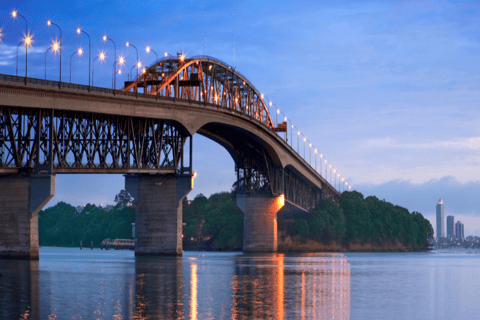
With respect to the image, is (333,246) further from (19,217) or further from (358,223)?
(19,217)

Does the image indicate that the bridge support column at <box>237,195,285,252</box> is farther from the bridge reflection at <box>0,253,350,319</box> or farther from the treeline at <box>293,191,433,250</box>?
the bridge reflection at <box>0,253,350,319</box>

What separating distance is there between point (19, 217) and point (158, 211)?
23362 millimetres

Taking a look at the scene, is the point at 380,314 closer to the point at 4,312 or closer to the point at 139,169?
the point at 4,312

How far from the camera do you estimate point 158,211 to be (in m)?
90.1

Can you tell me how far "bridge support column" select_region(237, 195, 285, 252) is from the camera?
140625 millimetres

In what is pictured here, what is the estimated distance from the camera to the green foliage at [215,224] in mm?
175375

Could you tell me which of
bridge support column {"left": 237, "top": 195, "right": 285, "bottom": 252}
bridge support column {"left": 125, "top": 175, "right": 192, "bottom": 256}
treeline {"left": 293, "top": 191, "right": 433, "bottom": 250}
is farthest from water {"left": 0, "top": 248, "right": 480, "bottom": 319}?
treeline {"left": 293, "top": 191, "right": 433, "bottom": 250}

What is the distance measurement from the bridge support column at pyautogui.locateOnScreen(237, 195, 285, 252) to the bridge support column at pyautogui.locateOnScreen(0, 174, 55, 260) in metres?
73.3

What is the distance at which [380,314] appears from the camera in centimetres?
2836

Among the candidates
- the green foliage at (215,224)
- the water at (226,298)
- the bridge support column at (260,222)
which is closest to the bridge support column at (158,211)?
the water at (226,298)

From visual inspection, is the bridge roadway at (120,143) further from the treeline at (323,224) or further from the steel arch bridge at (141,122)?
the treeline at (323,224)

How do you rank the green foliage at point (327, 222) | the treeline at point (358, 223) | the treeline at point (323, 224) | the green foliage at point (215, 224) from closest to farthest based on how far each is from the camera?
1. the green foliage at point (327, 222)
2. the treeline at point (358, 223)
3. the treeline at point (323, 224)
4. the green foliage at point (215, 224)

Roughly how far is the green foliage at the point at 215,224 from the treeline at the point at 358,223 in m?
14.8

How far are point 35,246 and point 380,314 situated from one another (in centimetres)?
4836
